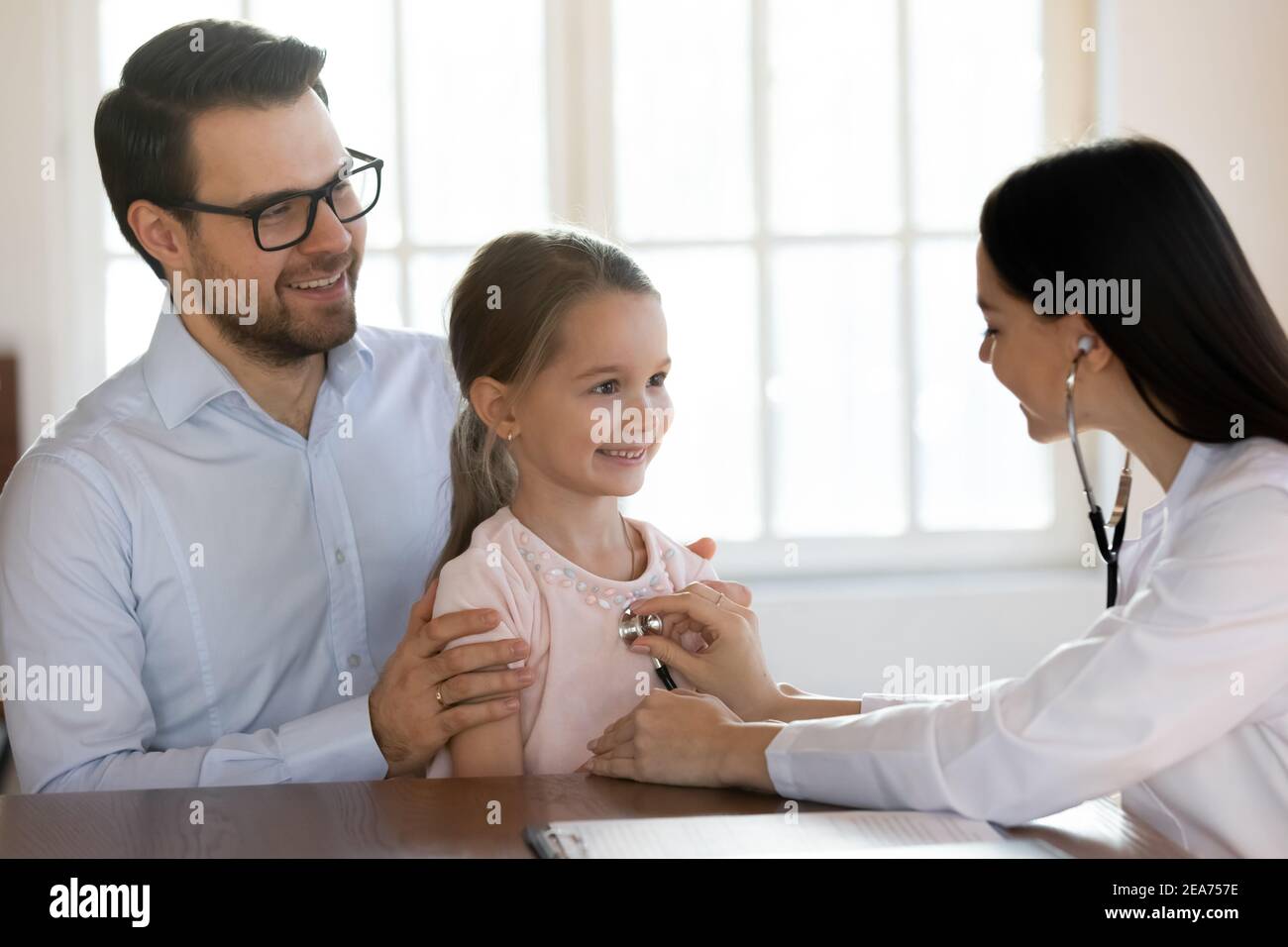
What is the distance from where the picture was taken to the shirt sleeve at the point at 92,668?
1667 mm

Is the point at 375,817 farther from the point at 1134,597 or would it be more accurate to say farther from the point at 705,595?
the point at 1134,597

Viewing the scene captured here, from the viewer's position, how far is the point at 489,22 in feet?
11.0

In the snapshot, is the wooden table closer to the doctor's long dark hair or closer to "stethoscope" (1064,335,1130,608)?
"stethoscope" (1064,335,1130,608)

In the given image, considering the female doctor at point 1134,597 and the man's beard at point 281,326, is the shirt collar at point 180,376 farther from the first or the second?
the female doctor at point 1134,597

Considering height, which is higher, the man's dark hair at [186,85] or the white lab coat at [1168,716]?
the man's dark hair at [186,85]

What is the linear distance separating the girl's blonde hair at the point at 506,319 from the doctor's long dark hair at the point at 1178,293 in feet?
2.14

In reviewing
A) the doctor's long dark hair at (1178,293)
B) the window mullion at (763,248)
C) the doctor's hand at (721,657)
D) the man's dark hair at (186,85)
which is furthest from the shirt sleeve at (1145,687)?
the window mullion at (763,248)

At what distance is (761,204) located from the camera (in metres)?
3.42

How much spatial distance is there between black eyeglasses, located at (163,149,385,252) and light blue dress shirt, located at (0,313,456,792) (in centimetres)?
18

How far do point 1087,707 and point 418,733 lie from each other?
31.7 inches

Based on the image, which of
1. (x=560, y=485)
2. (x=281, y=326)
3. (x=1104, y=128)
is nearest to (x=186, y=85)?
(x=281, y=326)

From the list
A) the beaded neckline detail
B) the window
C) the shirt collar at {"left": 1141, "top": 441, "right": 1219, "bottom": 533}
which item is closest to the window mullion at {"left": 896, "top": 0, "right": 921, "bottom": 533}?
the window
